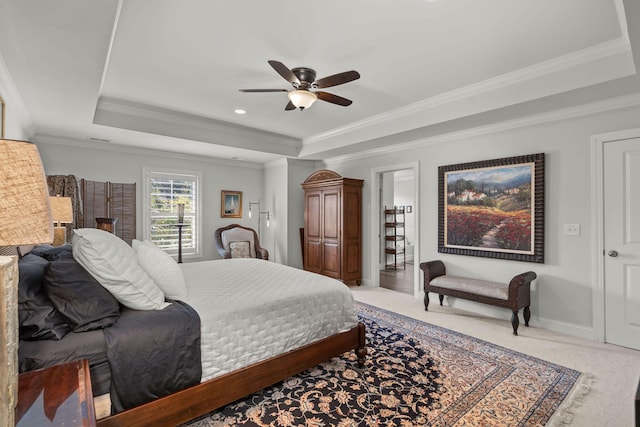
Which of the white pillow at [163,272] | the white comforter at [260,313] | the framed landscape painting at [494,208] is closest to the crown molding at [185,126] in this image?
the white comforter at [260,313]

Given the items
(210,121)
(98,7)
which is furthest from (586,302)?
(210,121)

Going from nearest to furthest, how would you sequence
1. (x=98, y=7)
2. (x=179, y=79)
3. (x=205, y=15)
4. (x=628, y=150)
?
1. (x=98, y=7)
2. (x=205, y=15)
3. (x=628, y=150)
4. (x=179, y=79)

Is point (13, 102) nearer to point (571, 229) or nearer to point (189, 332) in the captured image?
point (189, 332)

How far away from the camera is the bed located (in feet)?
5.08

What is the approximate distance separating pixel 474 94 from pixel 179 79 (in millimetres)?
3096

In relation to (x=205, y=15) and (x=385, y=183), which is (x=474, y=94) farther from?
(x=385, y=183)

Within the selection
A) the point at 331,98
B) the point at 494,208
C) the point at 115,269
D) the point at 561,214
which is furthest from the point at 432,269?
the point at 115,269

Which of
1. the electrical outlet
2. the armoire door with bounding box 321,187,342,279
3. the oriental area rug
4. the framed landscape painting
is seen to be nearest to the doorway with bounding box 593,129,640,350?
the electrical outlet

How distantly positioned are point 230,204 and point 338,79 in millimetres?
4257

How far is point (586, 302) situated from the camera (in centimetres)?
320

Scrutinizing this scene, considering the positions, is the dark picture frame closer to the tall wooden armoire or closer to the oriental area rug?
the tall wooden armoire

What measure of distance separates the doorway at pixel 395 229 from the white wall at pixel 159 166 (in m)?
2.67

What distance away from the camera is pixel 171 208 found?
5570 millimetres

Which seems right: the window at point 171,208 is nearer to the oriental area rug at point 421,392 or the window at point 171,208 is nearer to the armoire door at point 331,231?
the armoire door at point 331,231
